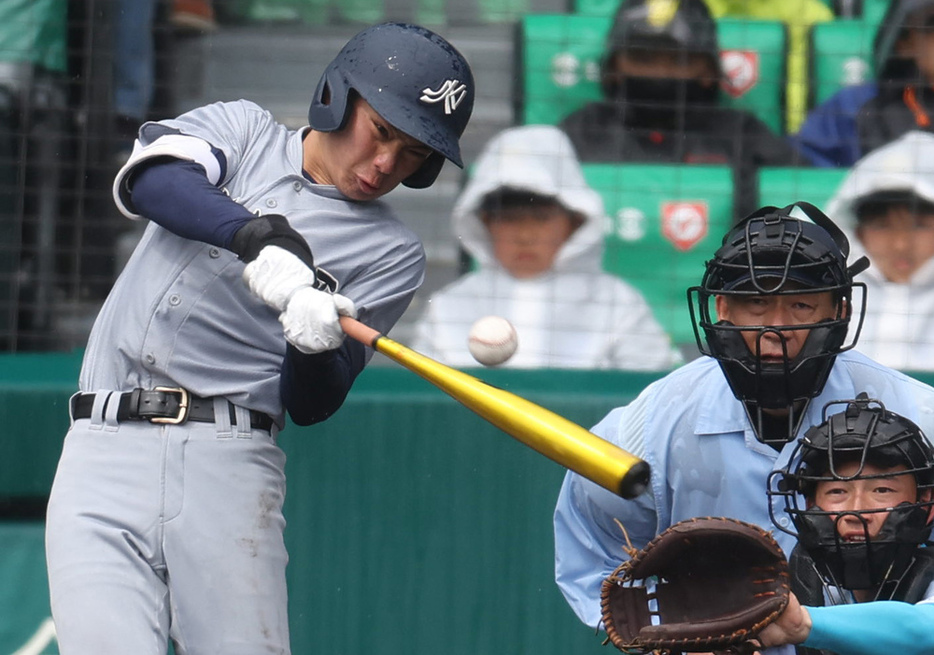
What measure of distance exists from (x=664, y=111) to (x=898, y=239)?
34.4 inches

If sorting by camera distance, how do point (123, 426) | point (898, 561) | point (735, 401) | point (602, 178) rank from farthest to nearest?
point (602, 178)
point (735, 401)
point (123, 426)
point (898, 561)

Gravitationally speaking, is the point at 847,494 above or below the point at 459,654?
above

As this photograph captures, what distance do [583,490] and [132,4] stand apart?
2792 mm

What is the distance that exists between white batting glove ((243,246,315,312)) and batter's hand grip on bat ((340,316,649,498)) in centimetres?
14

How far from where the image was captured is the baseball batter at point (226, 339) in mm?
2625

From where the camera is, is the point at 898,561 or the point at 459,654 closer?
the point at 898,561

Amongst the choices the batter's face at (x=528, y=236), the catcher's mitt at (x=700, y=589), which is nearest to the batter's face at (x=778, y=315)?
the catcher's mitt at (x=700, y=589)

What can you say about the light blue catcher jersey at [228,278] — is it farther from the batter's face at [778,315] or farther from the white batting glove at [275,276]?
the batter's face at [778,315]

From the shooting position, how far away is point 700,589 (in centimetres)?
242

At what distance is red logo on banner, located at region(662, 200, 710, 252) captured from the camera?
4.85 m

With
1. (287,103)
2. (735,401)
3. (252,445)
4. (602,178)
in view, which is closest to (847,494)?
(735,401)

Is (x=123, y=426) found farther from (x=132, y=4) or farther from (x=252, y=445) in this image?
(x=132, y=4)

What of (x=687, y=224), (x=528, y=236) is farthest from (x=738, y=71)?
(x=528, y=236)

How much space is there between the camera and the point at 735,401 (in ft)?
9.57
